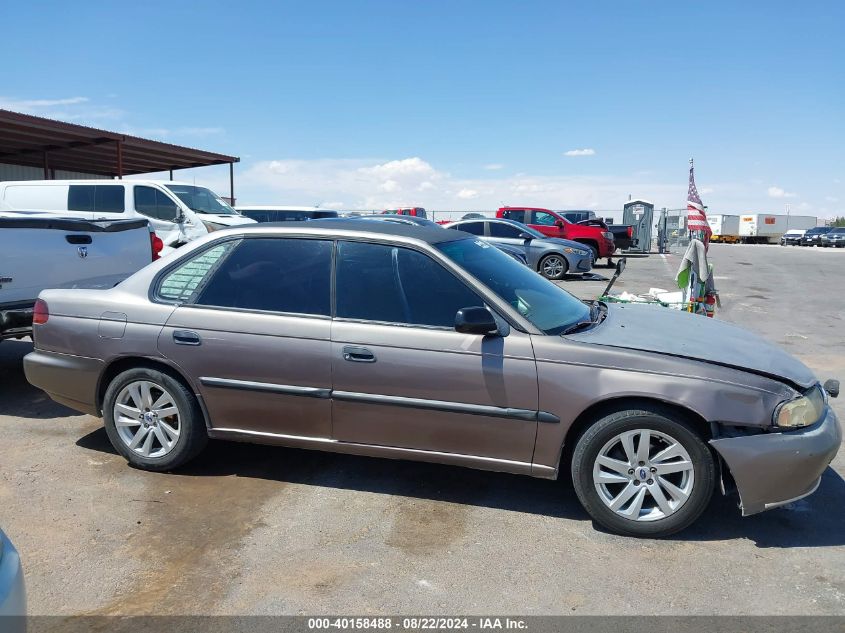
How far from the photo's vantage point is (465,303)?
12.4 feet

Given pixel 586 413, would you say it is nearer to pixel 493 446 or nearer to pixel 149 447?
pixel 493 446

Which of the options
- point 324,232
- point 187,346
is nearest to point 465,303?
point 324,232

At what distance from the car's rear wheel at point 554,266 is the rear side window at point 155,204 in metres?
8.58

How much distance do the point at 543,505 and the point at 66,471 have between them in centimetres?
305

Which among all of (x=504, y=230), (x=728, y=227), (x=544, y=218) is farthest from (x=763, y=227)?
(x=504, y=230)

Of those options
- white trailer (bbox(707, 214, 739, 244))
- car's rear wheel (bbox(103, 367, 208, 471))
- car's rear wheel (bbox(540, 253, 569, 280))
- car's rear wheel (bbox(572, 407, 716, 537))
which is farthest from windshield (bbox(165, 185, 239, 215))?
white trailer (bbox(707, 214, 739, 244))

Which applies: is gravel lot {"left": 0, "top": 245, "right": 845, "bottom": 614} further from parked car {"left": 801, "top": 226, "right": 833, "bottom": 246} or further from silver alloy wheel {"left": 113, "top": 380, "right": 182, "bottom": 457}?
parked car {"left": 801, "top": 226, "right": 833, "bottom": 246}

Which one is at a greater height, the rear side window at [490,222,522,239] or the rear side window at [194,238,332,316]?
the rear side window at [490,222,522,239]

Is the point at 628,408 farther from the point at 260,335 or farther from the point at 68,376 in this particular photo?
the point at 68,376

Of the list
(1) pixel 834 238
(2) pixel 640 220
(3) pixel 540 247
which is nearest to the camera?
(3) pixel 540 247

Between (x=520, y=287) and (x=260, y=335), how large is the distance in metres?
1.61

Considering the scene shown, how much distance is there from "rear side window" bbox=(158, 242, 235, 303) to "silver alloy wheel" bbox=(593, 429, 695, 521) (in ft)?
8.61

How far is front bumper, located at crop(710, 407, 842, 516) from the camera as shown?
129 inches

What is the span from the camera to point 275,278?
4.14 meters
